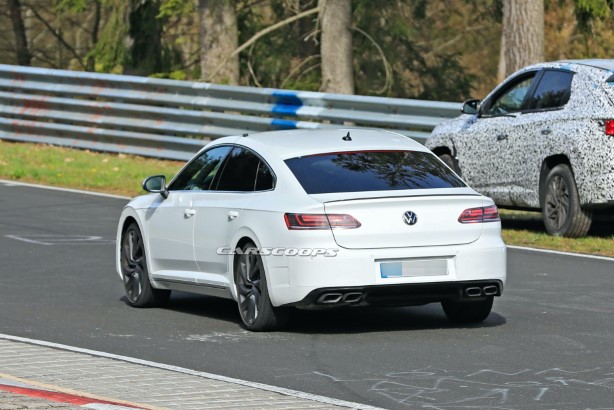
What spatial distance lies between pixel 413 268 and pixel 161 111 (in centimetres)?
1523

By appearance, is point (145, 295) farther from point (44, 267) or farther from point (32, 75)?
point (32, 75)

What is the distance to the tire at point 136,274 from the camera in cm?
1213

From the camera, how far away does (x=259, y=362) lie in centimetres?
934

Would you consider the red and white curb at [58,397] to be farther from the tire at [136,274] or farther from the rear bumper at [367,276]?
the tire at [136,274]

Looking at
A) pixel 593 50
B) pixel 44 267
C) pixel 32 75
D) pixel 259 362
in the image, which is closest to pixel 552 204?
pixel 44 267

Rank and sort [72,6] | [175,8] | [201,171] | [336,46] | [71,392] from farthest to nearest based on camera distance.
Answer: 1. [72,6]
2. [175,8]
3. [336,46]
4. [201,171]
5. [71,392]

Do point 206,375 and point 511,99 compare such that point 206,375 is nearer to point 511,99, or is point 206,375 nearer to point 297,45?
point 511,99

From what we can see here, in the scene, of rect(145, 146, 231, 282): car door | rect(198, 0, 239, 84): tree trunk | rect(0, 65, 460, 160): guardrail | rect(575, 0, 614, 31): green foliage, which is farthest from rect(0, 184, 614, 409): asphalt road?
rect(198, 0, 239, 84): tree trunk

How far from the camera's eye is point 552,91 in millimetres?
16312

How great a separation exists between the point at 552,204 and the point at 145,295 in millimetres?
5711

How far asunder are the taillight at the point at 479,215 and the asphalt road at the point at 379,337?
77cm

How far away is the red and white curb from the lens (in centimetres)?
756

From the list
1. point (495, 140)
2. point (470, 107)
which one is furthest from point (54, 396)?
point (470, 107)

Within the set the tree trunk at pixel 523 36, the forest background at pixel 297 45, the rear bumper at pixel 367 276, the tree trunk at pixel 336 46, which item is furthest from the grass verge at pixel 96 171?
the rear bumper at pixel 367 276
